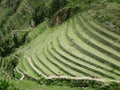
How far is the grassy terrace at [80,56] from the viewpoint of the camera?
37469 mm

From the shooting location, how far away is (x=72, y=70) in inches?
1542

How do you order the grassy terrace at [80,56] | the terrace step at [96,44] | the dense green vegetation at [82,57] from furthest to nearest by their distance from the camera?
the terrace step at [96,44]
the grassy terrace at [80,56]
the dense green vegetation at [82,57]

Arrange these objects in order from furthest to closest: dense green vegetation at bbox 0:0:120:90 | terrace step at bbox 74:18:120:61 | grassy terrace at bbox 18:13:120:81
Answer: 1. terrace step at bbox 74:18:120:61
2. grassy terrace at bbox 18:13:120:81
3. dense green vegetation at bbox 0:0:120:90

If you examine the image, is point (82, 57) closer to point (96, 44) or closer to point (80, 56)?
point (80, 56)

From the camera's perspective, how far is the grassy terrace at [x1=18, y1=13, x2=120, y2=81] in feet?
123

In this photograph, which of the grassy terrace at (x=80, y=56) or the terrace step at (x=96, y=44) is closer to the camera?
the grassy terrace at (x=80, y=56)

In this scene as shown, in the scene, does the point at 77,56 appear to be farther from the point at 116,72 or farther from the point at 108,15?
the point at 108,15

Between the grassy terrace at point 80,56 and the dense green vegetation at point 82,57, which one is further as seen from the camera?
the grassy terrace at point 80,56

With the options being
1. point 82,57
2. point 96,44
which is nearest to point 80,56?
point 82,57

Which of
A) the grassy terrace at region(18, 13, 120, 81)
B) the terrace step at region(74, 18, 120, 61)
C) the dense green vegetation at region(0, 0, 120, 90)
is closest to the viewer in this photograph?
the dense green vegetation at region(0, 0, 120, 90)

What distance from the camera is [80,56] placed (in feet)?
139

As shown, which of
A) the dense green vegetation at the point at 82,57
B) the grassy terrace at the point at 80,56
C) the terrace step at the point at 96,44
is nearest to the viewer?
the dense green vegetation at the point at 82,57

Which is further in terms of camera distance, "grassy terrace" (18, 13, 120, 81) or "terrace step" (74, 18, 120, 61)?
"terrace step" (74, 18, 120, 61)

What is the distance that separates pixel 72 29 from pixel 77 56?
14089mm
